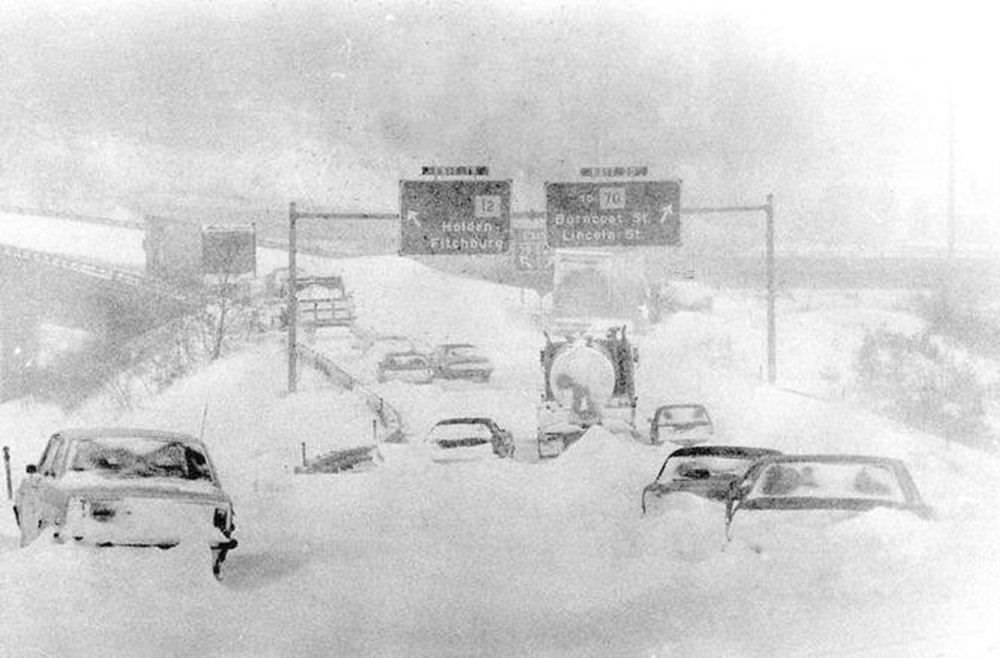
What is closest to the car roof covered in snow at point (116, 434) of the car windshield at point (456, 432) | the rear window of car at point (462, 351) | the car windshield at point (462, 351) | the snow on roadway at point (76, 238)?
the car windshield at point (456, 432)

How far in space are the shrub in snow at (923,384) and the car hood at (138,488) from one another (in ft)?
133

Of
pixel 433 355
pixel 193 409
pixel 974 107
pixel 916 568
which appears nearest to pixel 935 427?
pixel 974 107

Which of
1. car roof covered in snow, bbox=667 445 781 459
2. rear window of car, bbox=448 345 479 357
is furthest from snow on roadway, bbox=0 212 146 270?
car roof covered in snow, bbox=667 445 781 459

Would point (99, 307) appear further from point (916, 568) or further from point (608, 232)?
point (916, 568)

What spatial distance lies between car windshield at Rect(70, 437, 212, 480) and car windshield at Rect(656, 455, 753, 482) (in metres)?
6.70

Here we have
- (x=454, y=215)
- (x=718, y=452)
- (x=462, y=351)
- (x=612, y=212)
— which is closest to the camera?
(x=718, y=452)

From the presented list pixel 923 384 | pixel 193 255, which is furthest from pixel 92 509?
pixel 193 255

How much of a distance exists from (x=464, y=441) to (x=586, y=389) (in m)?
5.78

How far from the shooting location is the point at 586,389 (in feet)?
114

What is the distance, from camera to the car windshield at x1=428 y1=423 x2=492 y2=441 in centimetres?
3005

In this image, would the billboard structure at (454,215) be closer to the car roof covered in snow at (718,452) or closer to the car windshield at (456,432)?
the car windshield at (456,432)

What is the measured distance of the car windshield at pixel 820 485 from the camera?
1379cm

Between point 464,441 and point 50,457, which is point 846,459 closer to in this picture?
point 50,457

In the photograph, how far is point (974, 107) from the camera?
202 feet
